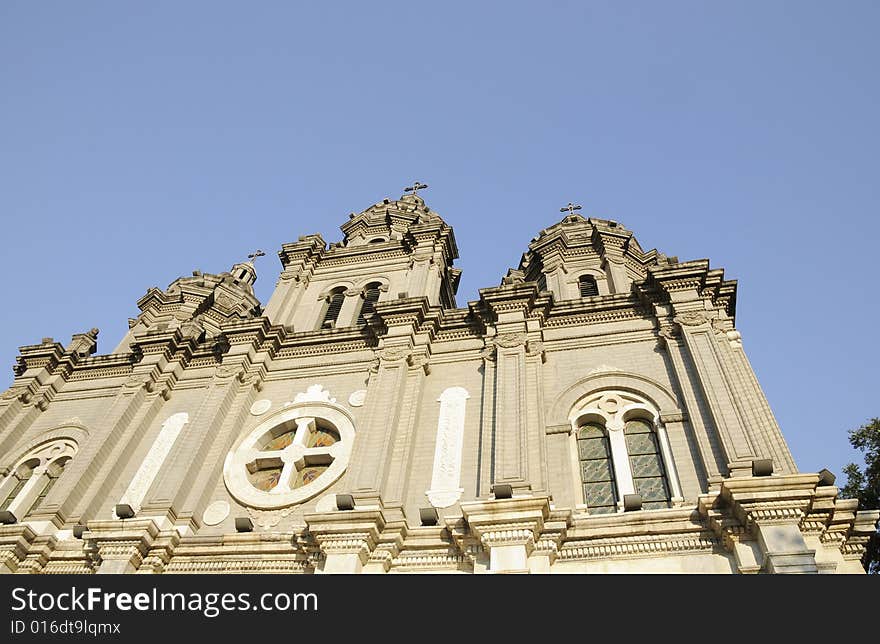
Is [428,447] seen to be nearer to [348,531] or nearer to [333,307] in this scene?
[348,531]

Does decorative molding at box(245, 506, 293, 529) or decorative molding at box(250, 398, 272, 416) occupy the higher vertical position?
decorative molding at box(250, 398, 272, 416)

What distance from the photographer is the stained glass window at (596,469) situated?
540 inches

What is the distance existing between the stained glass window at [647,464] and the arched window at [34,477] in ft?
48.2

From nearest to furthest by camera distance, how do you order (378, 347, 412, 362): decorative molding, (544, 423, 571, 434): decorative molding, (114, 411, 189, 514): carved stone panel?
1. (544, 423, 571, 434): decorative molding
2. (114, 411, 189, 514): carved stone panel
3. (378, 347, 412, 362): decorative molding

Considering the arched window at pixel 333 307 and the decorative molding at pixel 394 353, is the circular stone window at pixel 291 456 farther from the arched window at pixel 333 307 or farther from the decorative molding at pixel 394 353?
the arched window at pixel 333 307

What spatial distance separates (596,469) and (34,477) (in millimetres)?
14517

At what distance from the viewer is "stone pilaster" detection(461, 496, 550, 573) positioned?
11.7 metres

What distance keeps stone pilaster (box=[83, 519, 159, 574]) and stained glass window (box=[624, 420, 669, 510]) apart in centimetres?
994

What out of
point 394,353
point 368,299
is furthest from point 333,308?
point 394,353

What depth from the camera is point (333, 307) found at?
934 inches

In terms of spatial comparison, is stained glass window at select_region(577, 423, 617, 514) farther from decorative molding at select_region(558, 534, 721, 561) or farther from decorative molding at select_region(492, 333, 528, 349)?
decorative molding at select_region(492, 333, 528, 349)

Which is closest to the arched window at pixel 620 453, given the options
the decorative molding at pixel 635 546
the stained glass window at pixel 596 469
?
the stained glass window at pixel 596 469

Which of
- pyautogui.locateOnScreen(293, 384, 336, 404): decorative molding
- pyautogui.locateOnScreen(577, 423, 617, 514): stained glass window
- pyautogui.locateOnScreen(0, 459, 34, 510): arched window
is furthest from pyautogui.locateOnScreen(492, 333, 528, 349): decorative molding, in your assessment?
pyautogui.locateOnScreen(0, 459, 34, 510): arched window
